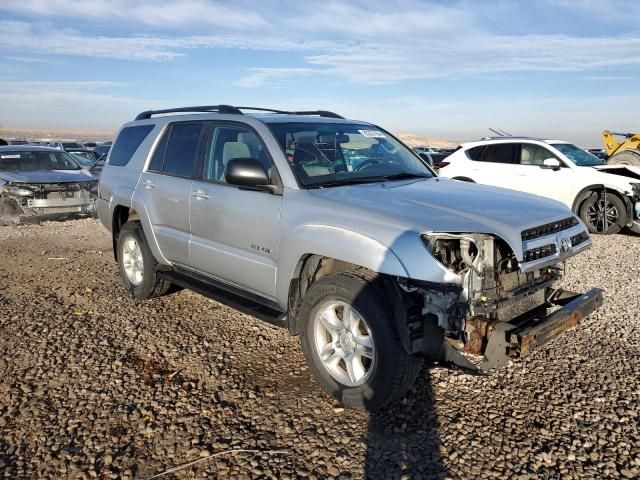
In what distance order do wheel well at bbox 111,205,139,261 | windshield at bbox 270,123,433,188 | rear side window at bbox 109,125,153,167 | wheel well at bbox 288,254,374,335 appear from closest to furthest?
wheel well at bbox 288,254,374,335, windshield at bbox 270,123,433,188, rear side window at bbox 109,125,153,167, wheel well at bbox 111,205,139,261

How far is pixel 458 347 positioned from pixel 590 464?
2.98 feet

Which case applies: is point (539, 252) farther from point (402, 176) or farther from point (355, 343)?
point (402, 176)

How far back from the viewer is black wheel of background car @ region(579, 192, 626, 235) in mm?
9789

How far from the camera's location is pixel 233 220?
4.33m

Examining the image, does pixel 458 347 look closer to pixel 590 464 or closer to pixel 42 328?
pixel 590 464

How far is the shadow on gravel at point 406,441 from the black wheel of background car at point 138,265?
9.58ft

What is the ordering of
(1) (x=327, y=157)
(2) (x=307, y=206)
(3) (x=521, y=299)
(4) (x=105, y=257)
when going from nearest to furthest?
(3) (x=521, y=299) < (2) (x=307, y=206) < (1) (x=327, y=157) < (4) (x=105, y=257)

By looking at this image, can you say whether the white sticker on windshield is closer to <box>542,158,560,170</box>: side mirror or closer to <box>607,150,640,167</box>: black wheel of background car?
<box>542,158,560,170</box>: side mirror

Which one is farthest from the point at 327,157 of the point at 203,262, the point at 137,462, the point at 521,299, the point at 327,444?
the point at 137,462

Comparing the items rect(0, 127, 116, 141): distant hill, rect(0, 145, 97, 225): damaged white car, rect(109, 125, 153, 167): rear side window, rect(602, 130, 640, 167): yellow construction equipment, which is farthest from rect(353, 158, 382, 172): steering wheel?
rect(0, 127, 116, 141): distant hill

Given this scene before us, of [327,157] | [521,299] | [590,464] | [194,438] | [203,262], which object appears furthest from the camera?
[203,262]

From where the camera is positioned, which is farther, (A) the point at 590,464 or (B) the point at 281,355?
(B) the point at 281,355

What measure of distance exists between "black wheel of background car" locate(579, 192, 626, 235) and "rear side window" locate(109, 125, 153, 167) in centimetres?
810

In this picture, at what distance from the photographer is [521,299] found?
3545 millimetres
